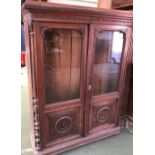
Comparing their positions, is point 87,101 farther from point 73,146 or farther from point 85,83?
point 73,146

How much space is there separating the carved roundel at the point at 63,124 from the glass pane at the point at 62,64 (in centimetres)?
23

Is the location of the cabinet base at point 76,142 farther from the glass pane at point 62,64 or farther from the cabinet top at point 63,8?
the cabinet top at point 63,8

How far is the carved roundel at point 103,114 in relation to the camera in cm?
193

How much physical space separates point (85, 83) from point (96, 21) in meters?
0.67

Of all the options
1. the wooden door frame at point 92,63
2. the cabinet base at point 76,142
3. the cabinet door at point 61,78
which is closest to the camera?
the cabinet door at point 61,78

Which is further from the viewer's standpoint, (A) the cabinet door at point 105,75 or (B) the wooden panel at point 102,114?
(B) the wooden panel at point 102,114

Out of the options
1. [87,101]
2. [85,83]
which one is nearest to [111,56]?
[85,83]

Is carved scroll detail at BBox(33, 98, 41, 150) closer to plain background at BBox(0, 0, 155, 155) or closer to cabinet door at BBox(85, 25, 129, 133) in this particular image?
cabinet door at BBox(85, 25, 129, 133)

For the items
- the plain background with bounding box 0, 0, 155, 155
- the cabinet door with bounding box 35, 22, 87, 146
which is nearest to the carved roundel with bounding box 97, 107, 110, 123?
the cabinet door with bounding box 35, 22, 87, 146

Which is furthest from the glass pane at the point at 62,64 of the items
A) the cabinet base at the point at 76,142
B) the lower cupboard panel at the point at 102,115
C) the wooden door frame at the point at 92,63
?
the cabinet base at the point at 76,142

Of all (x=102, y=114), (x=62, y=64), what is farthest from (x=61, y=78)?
(x=102, y=114)

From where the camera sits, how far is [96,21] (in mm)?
1525

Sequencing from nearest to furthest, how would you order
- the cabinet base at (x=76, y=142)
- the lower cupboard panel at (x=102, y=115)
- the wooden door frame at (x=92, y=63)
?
the wooden door frame at (x=92, y=63), the cabinet base at (x=76, y=142), the lower cupboard panel at (x=102, y=115)

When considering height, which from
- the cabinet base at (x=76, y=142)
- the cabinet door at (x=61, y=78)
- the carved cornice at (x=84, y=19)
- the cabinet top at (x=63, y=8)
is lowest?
the cabinet base at (x=76, y=142)
